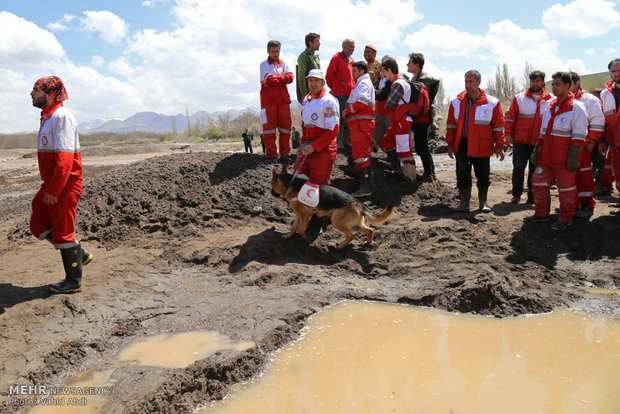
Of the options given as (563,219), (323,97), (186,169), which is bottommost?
(563,219)

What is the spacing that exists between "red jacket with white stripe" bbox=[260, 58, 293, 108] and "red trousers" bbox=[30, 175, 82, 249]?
462 cm

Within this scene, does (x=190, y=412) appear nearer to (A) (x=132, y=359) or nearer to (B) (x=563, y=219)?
(A) (x=132, y=359)

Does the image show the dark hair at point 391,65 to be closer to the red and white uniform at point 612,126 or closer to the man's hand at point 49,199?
the red and white uniform at point 612,126

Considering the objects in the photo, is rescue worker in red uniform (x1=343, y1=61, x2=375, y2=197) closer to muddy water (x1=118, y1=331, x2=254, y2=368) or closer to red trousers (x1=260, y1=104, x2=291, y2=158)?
red trousers (x1=260, y1=104, x2=291, y2=158)

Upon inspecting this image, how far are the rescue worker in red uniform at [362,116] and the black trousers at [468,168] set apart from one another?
156 centimetres

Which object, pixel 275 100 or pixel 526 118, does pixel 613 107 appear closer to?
pixel 526 118

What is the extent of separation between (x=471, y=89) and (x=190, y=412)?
20.3 feet

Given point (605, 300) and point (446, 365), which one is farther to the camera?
point (605, 300)

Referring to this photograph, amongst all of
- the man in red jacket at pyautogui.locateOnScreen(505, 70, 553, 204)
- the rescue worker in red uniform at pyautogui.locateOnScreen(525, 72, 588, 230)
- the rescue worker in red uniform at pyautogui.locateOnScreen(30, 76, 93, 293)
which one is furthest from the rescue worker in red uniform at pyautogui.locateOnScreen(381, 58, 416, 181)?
the rescue worker in red uniform at pyautogui.locateOnScreen(30, 76, 93, 293)

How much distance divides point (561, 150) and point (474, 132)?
131 centimetres

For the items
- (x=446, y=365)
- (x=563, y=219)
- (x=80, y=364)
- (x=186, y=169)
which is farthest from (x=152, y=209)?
(x=563, y=219)

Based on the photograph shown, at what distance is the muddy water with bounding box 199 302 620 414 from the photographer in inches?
134

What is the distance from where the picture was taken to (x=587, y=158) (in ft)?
22.8

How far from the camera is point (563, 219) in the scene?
21.7 ft
